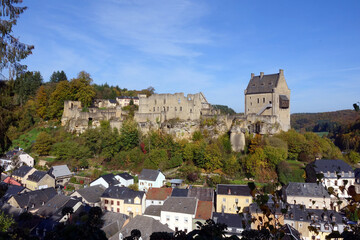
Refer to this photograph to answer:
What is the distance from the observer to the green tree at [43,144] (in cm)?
3117

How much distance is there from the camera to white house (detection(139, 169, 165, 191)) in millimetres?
24047

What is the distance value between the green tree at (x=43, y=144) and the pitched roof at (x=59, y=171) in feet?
15.5

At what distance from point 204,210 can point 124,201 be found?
667 centimetres

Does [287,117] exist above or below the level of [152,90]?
below

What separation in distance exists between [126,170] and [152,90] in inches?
1197

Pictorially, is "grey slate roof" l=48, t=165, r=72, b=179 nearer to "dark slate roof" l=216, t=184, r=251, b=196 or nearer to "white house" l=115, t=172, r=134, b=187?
"white house" l=115, t=172, r=134, b=187

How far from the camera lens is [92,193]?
22.6 metres

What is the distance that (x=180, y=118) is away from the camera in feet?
98.2

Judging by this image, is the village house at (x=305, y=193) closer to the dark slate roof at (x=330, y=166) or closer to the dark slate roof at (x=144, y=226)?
the dark slate roof at (x=330, y=166)

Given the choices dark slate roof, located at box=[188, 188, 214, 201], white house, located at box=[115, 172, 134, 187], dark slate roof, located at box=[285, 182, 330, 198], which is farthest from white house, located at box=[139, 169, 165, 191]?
dark slate roof, located at box=[285, 182, 330, 198]

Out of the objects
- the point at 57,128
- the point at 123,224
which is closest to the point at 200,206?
the point at 123,224

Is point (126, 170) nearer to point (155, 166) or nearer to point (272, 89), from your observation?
point (155, 166)

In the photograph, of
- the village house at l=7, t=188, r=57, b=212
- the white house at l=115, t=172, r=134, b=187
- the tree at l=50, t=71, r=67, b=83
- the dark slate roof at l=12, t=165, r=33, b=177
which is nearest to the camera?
the village house at l=7, t=188, r=57, b=212

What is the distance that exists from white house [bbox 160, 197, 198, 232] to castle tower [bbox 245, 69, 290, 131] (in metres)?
13.6
